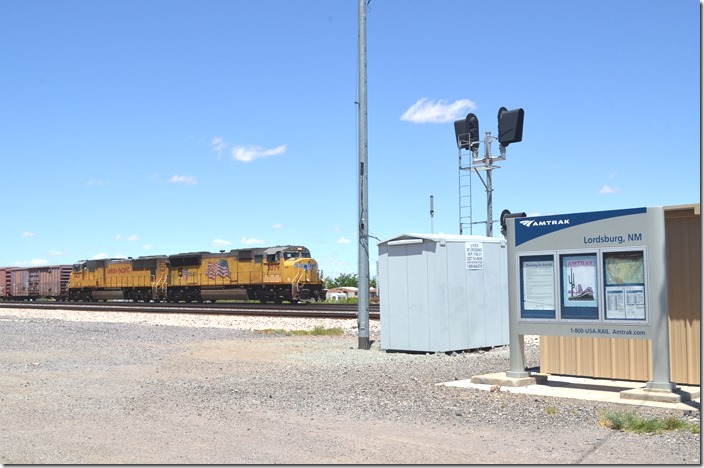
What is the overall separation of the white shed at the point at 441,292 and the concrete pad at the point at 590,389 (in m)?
3.51

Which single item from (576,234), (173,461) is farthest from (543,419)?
(173,461)

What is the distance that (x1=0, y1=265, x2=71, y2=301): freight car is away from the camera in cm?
5831

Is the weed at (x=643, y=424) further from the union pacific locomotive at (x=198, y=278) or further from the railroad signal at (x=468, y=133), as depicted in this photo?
the union pacific locomotive at (x=198, y=278)

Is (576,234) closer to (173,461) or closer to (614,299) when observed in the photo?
(614,299)

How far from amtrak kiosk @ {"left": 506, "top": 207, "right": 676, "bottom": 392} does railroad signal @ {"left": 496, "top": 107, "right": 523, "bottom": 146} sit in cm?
1242

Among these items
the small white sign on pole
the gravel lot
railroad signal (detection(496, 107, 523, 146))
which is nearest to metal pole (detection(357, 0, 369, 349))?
the gravel lot

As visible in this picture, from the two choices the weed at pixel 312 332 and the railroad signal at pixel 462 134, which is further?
the railroad signal at pixel 462 134

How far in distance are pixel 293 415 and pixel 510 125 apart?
16.0 meters

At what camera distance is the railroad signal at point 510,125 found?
2217 cm

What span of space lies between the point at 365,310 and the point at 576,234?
6901 millimetres

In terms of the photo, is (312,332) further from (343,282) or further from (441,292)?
(343,282)

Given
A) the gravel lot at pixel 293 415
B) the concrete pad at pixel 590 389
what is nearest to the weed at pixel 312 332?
the gravel lot at pixel 293 415

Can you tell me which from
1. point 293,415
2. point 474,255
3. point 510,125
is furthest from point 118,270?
point 293,415

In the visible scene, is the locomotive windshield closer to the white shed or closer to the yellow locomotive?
the yellow locomotive
